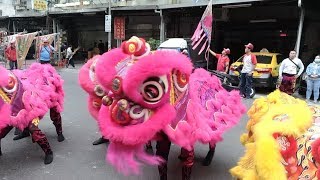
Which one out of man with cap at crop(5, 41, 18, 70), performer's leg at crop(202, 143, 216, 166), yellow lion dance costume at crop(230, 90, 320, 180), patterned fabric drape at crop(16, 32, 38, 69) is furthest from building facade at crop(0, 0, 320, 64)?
yellow lion dance costume at crop(230, 90, 320, 180)

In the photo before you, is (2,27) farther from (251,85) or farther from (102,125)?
(102,125)

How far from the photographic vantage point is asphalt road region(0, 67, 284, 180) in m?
4.05

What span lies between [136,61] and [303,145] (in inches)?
59.2

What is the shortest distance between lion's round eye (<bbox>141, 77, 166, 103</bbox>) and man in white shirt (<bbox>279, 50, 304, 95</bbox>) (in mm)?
6669

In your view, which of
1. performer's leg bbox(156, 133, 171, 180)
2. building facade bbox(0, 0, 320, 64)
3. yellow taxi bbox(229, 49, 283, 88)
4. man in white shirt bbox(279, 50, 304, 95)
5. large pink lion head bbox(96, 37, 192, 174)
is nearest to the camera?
large pink lion head bbox(96, 37, 192, 174)

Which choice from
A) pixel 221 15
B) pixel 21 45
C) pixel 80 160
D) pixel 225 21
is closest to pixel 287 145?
pixel 80 160

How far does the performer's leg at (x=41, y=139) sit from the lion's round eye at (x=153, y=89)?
2.20m

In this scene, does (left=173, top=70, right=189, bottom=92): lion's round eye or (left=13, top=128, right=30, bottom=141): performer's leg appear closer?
(left=173, top=70, right=189, bottom=92): lion's round eye

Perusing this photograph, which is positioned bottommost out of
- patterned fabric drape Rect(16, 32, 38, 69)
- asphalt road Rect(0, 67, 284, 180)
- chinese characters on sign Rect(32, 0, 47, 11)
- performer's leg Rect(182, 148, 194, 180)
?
asphalt road Rect(0, 67, 284, 180)

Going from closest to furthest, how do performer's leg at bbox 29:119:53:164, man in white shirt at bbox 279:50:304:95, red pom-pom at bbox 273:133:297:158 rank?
red pom-pom at bbox 273:133:297:158, performer's leg at bbox 29:119:53:164, man in white shirt at bbox 279:50:304:95

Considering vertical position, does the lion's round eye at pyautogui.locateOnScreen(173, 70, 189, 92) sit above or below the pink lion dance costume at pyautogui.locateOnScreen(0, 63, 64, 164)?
above

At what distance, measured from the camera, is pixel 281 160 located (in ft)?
6.14

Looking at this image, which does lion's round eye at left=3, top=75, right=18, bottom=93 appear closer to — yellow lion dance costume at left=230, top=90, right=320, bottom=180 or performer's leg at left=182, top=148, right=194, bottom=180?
performer's leg at left=182, top=148, right=194, bottom=180

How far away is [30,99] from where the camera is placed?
4.27 metres
